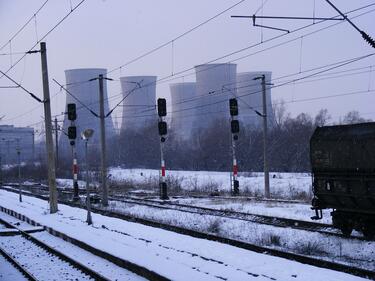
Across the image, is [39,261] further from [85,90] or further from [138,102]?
[138,102]

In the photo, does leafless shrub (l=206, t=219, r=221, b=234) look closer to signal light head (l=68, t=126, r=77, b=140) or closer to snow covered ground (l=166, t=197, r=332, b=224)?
snow covered ground (l=166, t=197, r=332, b=224)

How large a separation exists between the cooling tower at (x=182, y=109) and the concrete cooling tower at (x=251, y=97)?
8.45m

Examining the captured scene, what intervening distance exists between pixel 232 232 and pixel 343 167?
12.6ft

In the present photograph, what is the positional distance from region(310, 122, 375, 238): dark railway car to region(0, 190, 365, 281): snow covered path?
9.93 ft

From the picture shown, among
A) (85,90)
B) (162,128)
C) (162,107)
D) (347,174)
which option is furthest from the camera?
(85,90)

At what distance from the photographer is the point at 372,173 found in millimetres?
12102

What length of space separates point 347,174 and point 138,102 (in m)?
66.8

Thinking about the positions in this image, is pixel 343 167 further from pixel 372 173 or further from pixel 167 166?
pixel 167 166

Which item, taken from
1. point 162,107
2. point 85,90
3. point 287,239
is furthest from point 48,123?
point 85,90

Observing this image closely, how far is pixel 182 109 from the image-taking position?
8656 cm

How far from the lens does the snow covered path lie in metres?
9.23

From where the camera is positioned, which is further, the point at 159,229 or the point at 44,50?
the point at 44,50

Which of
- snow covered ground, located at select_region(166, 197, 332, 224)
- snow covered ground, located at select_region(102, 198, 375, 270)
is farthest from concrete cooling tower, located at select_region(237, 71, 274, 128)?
snow covered ground, located at select_region(102, 198, 375, 270)

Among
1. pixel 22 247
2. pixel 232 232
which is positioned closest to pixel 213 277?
pixel 232 232
